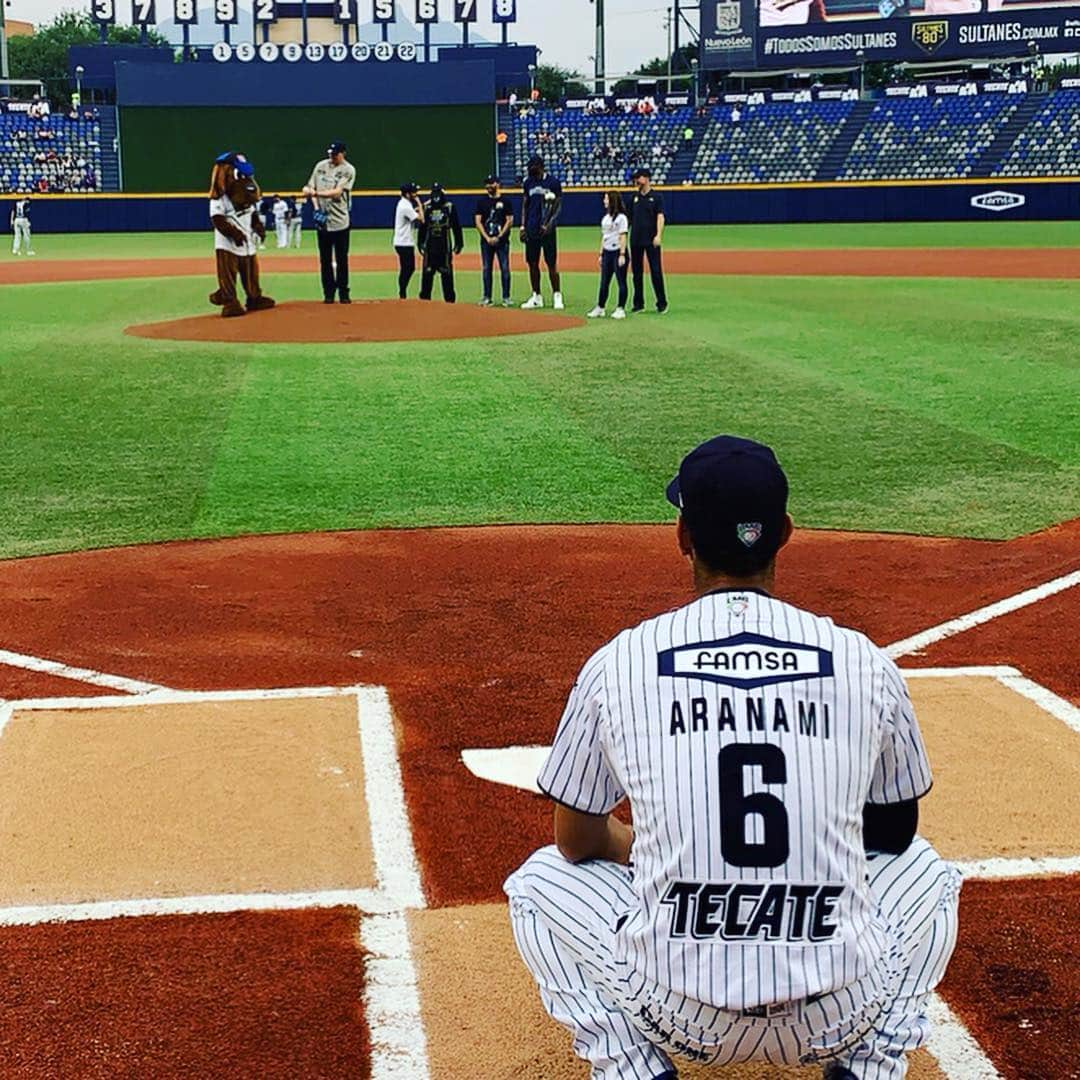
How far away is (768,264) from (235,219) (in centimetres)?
1620

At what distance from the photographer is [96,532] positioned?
910cm

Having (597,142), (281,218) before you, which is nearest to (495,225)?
(281,218)

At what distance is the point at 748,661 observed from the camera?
2756mm

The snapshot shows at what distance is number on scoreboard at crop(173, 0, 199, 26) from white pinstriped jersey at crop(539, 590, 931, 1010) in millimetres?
64592

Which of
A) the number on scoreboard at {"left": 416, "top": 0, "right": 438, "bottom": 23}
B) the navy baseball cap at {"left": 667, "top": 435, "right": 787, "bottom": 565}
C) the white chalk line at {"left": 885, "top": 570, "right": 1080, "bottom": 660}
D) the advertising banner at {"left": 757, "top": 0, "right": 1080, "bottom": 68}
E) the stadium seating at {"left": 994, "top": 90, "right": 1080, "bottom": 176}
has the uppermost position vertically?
the number on scoreboard at {"left": 416, "top": 0, "right": 438, "bottom": 23}

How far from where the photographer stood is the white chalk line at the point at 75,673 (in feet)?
20.5

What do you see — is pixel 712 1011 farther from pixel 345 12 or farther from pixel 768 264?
pixel 345 12

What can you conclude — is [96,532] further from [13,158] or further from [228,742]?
[13,158]

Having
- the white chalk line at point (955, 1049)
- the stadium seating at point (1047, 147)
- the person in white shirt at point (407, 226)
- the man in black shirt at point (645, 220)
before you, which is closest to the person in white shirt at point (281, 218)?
the person in white shirt at point (407, 226)

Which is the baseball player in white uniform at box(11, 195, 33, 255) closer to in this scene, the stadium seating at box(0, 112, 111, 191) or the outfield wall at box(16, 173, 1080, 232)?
the outfield wall at box(16, 173, 1080, 232)

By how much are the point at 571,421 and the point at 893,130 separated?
4694 centimetres

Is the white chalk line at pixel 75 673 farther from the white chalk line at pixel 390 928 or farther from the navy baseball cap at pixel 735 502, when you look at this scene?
the navy baseball cap at pixel 735 502

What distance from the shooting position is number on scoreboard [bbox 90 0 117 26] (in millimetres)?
63281

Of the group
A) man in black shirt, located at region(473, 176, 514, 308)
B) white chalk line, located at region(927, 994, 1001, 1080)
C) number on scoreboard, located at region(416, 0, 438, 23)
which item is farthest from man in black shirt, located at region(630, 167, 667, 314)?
number on scoreboard, located at region(416, 0, 438, 23)
